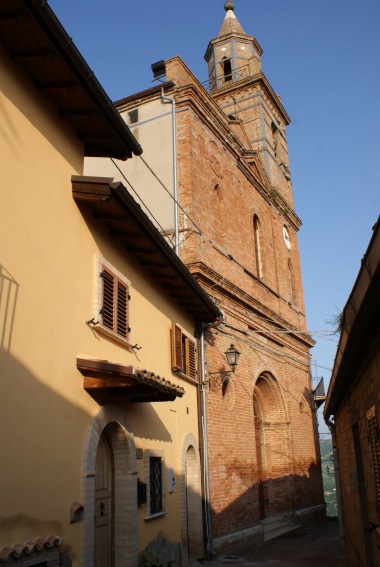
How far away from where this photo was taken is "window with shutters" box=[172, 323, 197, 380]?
1090 cm

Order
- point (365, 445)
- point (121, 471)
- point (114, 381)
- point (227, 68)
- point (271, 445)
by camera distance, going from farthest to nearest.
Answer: point (227, 68) → point (271, 445) → point (121, 471) → point (365, 445) → point (114, 381)

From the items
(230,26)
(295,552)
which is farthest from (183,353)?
(230,26)

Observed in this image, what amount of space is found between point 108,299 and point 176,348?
3362 mm

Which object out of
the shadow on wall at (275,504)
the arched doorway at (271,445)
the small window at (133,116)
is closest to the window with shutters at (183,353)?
the shadow on wall at (275,504)

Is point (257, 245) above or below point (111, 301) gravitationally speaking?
above

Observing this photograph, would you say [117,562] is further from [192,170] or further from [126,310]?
[192,170]

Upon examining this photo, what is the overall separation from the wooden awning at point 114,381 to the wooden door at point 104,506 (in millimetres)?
853

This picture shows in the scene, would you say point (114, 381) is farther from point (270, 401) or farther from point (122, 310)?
point (270, 401)

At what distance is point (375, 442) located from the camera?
6.12 meters

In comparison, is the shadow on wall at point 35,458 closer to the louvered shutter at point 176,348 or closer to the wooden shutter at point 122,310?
the wooden shutter at point 122,310

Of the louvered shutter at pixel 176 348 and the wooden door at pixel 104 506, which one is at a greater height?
the louvered shutter at pixel 176 348

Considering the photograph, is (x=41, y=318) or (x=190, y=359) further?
(x=190, y=359)

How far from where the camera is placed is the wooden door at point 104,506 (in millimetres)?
7414

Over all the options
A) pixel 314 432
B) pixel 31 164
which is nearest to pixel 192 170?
pixel 31 164
